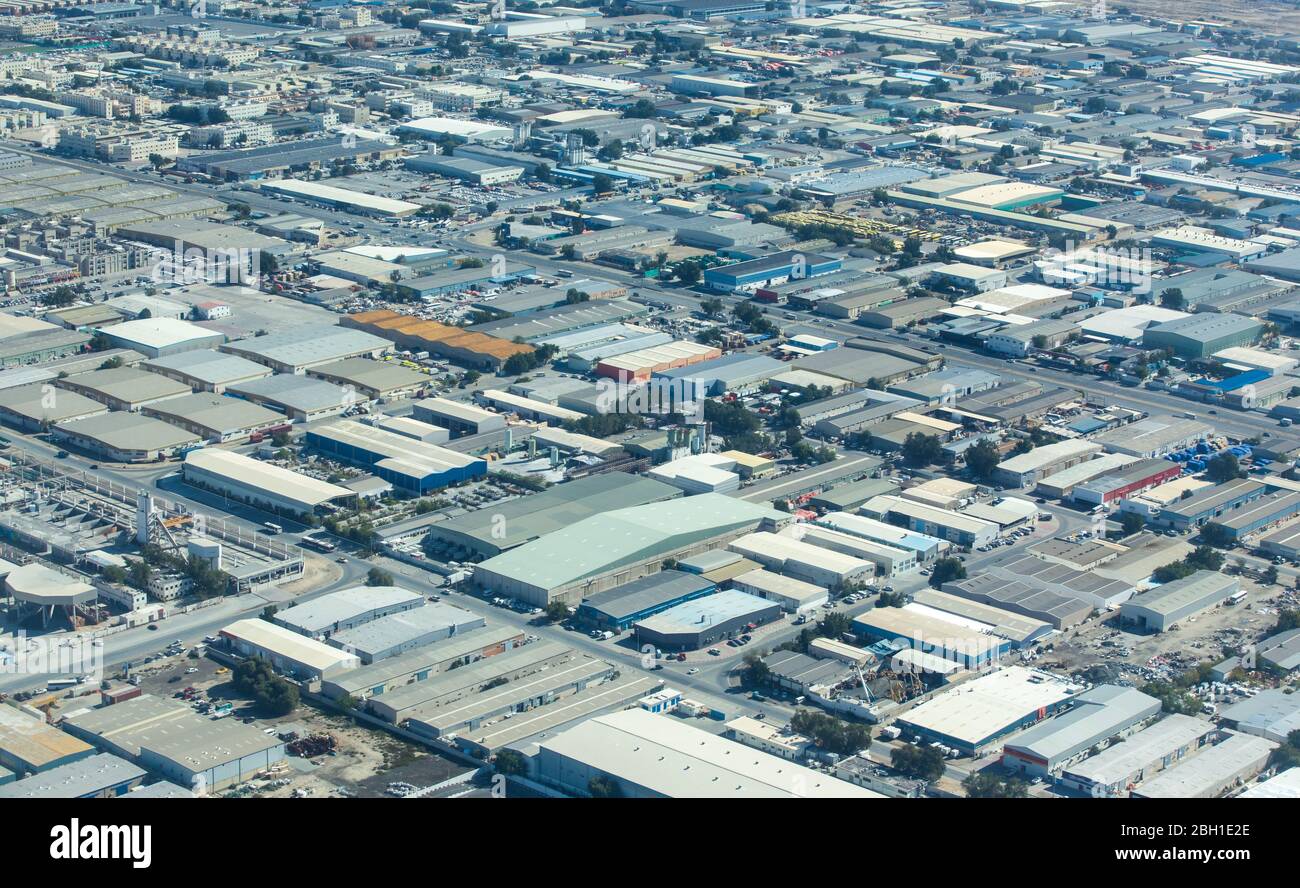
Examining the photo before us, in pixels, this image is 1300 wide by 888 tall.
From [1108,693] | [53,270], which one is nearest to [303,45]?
[53,270]

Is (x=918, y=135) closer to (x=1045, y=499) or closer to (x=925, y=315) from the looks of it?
(x=925, y=315)

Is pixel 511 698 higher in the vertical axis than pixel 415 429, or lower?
lower

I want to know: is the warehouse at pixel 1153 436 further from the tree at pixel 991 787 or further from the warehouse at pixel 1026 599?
the tree at pixel 991 787

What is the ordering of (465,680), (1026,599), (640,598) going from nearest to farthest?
(465,680) → (640,598) → (1026,599)

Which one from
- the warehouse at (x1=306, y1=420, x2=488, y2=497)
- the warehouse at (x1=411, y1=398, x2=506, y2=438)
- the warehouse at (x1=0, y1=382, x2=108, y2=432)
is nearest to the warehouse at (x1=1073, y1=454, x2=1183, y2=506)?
the warehouse at (x1=306, y1=420, x2=488, y2=497)

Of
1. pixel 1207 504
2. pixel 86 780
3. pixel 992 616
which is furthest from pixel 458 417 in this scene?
pixel 86 780

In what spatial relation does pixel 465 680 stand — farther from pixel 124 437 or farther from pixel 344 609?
pixel 124 437

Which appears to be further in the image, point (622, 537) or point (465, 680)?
point (622, 537)
